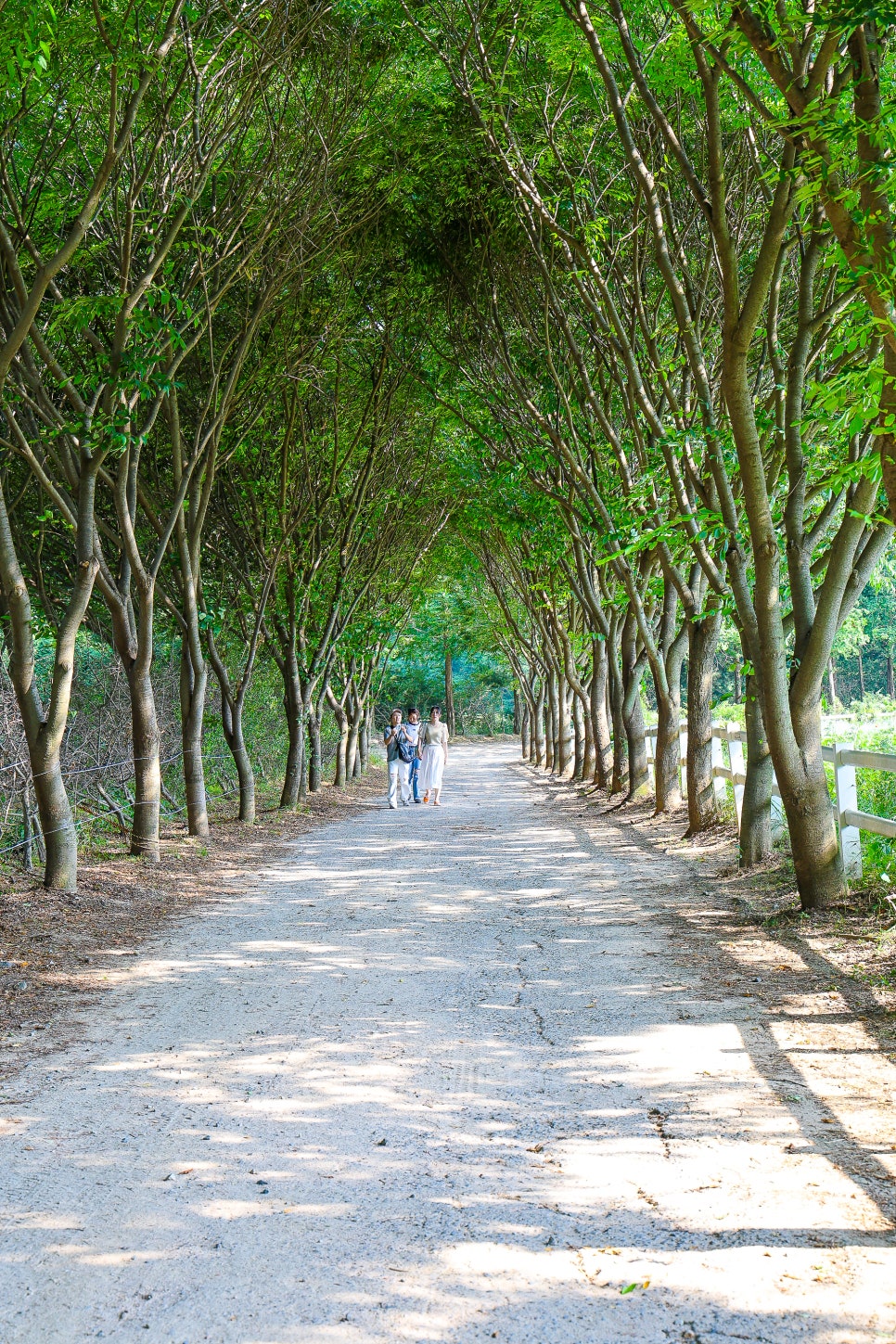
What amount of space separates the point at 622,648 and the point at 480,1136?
615 inches

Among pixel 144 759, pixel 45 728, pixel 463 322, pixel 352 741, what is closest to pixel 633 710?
pixel 463 322

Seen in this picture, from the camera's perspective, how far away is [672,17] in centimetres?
930

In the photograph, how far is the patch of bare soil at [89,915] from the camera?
629 centimetres

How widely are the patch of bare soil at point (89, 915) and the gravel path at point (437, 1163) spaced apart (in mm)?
351

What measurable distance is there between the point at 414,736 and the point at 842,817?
14683mm

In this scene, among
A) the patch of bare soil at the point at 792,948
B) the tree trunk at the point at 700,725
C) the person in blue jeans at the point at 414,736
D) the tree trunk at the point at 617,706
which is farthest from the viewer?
the person in blue jeans at the point at 414,736

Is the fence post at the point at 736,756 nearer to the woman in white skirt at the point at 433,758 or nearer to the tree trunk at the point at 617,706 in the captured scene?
the tree trunk at the point at 617,706

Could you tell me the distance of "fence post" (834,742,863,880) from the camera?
27.0ft

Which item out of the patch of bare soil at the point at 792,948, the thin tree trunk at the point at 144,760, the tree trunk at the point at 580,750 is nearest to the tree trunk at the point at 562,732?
the tree trunk at the point at 580,750

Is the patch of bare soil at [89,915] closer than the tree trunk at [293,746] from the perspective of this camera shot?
Yes

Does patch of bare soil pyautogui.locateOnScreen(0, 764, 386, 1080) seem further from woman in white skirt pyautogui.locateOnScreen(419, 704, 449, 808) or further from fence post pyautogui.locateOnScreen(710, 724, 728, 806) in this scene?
woman in white skirt pyautogui.locateOnScreen(419, 704, 449, 808)

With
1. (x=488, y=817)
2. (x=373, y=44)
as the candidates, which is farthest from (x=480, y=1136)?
(x=488, y=817)

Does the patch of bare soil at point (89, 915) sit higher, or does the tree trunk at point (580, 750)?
the tree trunk at point (580, 750)

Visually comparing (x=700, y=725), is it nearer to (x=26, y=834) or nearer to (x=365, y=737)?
(x=26, y=834)
